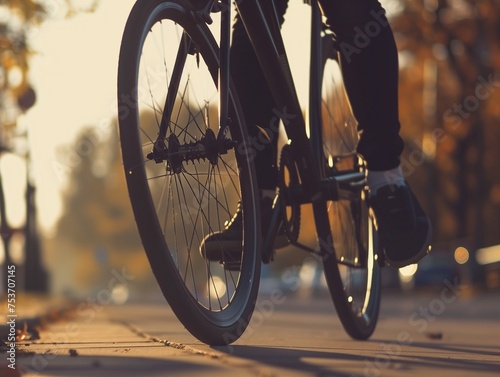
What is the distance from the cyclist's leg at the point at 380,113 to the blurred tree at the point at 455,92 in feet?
75.7

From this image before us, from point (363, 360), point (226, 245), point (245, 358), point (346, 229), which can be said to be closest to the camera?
point (245, 358)

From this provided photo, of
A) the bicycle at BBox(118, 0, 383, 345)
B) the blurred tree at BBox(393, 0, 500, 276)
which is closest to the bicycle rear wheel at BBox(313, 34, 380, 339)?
the bicycle at BBox(118, 0, 383, 345)

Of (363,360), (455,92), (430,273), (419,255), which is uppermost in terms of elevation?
(455,92)

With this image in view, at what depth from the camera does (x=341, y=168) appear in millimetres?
5438

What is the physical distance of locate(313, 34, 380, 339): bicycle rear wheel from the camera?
5.08m

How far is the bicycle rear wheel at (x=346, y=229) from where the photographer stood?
508 cm

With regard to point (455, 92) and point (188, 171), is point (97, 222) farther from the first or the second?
point (188, 171)

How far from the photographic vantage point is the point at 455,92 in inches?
1389

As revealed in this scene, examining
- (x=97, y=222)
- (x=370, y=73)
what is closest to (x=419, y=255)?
(x=370, y=73)

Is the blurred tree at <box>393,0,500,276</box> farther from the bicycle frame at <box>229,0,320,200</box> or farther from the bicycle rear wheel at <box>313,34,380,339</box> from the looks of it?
the bicycle frame at <box>229,0,320,200</box>

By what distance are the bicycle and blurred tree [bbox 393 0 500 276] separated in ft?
75.5

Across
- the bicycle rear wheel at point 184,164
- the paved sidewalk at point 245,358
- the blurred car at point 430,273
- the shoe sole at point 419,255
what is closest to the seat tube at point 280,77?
the bicycle rear wheel at point 184,164

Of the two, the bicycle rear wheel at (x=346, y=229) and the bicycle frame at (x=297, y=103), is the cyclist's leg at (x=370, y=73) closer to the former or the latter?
the bicycle frame at (x=297, y=103)

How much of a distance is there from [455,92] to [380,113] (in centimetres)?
3110
